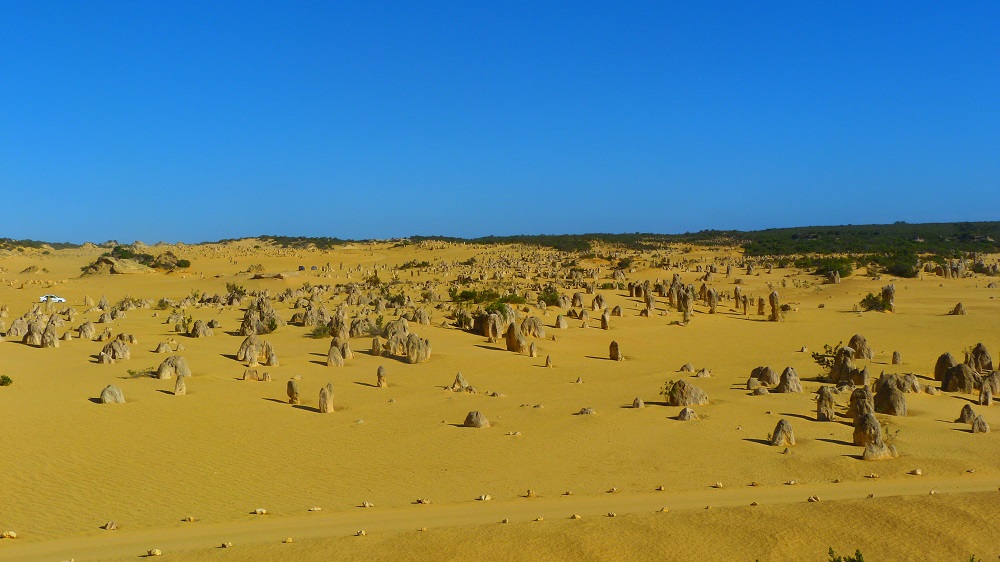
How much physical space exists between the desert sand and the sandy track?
36 mm

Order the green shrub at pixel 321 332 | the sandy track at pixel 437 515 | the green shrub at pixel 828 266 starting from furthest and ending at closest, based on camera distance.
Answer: the green shrub at pixel 828 266, the green shrub at pixel 321 332, the sandy track at pixel 437 515

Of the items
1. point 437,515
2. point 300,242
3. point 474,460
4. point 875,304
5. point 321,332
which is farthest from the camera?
point 300,242

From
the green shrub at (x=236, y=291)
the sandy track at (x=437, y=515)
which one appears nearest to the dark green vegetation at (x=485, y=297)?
the green shrub at (x=236, y=291)

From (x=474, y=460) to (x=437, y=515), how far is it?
2385 mm

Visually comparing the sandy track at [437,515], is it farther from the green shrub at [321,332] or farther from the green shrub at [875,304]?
the green shrub at [875,304]

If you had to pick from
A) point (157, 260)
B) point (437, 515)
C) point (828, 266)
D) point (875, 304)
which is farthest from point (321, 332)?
point (157, 260)

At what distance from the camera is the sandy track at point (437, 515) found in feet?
28.4

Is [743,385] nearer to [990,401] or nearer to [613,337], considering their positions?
[990,401]

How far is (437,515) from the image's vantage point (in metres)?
9.57

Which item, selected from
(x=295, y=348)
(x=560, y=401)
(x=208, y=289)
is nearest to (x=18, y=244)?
(x=208, y=289)

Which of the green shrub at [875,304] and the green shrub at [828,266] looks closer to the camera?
the green shrub at [875,304]

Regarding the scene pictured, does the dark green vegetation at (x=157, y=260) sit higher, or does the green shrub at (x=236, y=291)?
the dark green vegetation at (x=157, y=260)

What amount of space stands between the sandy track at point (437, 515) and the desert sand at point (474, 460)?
0.04m

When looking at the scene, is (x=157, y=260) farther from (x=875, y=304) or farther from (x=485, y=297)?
(x=875, y=304)
